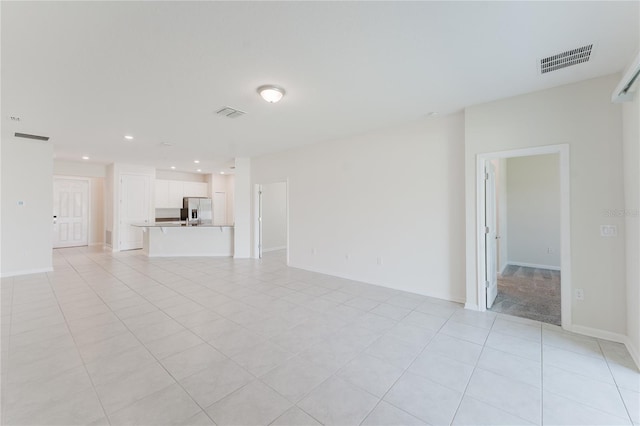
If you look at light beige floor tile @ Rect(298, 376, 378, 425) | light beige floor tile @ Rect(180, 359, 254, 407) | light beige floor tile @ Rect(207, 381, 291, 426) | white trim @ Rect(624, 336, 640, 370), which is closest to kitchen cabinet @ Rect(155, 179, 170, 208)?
light beige floor tile @ Rect(180, 359, 254, 407)

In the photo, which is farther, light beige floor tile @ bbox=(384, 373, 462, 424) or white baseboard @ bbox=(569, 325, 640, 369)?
white baseboard @ bbox=(569, 325, 640, 369)

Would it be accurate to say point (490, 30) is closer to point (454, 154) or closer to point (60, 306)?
point (454, 154)

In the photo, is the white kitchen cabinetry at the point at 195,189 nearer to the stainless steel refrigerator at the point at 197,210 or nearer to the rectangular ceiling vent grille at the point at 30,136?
the stainless steel refrigerator at the point at 197,210

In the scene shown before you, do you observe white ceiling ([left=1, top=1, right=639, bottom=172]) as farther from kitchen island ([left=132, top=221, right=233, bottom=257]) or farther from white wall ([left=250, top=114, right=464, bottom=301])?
kitchen island ([left=132, top=221, right=233, bottom=257])

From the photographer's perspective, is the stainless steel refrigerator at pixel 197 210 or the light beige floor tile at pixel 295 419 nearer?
the light beige floor tile at pixel 295 419

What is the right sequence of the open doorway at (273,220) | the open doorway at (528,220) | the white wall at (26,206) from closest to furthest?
the white wall at (26,206) < the open doorway at (528,220) < the open doorway at (273,220)

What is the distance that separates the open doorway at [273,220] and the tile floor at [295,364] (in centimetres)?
416

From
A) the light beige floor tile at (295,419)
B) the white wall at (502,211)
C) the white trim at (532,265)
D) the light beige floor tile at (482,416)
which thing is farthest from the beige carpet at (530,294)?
the light beige floor tile at (295,419)

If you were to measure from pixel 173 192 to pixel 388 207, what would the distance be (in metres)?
8.55

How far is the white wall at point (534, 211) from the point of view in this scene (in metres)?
5.96

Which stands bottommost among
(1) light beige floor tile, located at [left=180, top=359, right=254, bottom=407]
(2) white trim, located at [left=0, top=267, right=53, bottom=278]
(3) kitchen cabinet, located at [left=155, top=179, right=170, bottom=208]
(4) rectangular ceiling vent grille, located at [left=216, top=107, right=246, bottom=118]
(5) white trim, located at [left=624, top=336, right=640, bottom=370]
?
(1) light beige floor tile, located at [left=180, top=359, right=254, bottom=407]

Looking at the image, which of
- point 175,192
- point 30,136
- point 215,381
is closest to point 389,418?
point 215,381

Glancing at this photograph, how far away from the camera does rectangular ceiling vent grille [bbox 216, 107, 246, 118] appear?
3.64 metres

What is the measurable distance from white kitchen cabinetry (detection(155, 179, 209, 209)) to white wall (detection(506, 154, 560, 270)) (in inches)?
407
